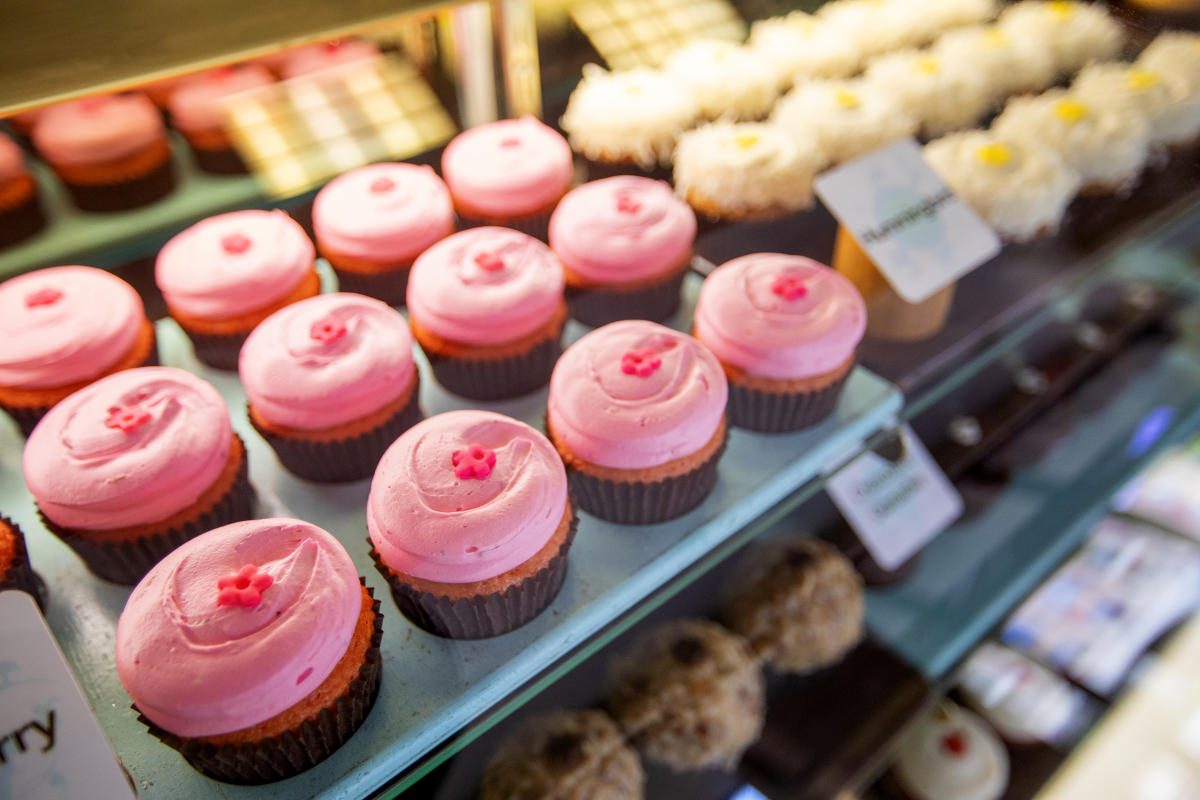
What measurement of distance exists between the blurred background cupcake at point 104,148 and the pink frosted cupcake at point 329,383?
3.40 ft

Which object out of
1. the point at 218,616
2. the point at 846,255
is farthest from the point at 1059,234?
the point at 218,616

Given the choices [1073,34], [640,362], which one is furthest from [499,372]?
[1073,34]


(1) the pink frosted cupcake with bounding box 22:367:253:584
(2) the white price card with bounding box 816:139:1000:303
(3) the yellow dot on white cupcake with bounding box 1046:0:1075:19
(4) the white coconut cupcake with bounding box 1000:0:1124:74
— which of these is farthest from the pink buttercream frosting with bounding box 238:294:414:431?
(3) the yellow dot on white cupcake with bounding box 1046:0:1075:19

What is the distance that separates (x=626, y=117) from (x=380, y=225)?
32.9 inches

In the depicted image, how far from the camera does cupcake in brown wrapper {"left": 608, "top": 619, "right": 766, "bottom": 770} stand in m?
1.90

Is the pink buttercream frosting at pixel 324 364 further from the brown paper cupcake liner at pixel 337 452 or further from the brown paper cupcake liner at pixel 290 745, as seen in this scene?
the brown paper cupcake liner at pixel 290 745

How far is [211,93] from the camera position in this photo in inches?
94.7

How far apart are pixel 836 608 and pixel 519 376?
3.51 ft

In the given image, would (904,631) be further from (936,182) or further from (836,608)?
(936,182)

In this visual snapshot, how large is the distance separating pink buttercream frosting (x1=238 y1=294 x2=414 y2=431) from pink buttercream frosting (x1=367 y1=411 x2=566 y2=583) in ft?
0.69

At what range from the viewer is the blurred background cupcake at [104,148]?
88.4 inches

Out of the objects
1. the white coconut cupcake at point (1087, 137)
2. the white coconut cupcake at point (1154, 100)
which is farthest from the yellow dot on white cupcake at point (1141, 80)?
the white coconut cupcake at point (1087, 137)

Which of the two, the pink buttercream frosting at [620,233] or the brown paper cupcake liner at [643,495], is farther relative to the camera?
the pink buttercream frosting at [620,233]

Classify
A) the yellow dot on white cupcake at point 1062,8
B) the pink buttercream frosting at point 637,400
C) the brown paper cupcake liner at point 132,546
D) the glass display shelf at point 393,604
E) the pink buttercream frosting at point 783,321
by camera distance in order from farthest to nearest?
the yellow dot on white cupcake at point 1062,8, the pink buttercream frosting at point 783,321, the pink buttercream frosting at point 637,400, the brown paper cupcake liner at point 132,546, the glass display shelf at point 393,604
